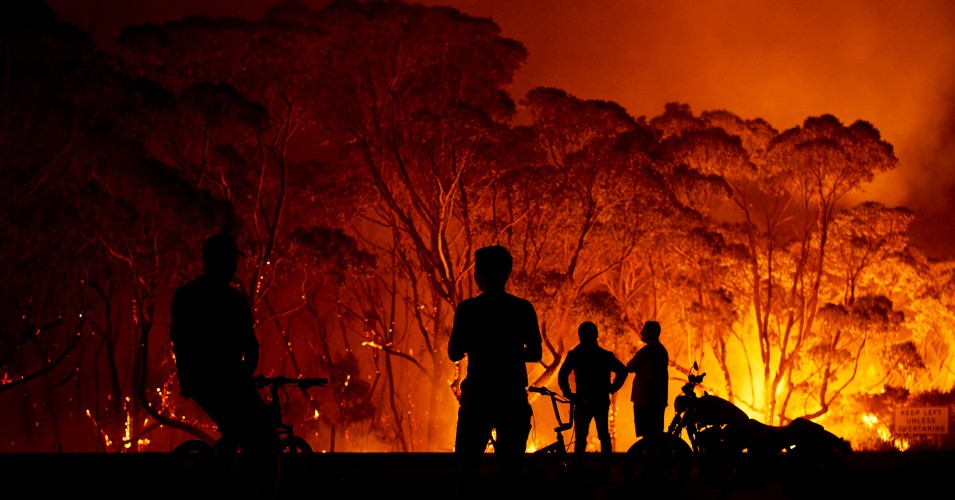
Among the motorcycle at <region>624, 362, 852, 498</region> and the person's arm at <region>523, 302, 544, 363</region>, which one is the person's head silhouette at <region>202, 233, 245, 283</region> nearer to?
the person's arm at <region>523, 302, 544, 363</region>

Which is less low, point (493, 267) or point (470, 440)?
point (493, 267)

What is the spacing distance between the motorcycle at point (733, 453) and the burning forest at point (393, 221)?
14.1m

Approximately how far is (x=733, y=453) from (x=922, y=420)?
11.9 meters

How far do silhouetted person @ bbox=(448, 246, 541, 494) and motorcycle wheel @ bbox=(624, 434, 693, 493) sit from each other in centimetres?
297

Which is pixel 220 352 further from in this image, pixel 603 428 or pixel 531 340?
pixel 603 428

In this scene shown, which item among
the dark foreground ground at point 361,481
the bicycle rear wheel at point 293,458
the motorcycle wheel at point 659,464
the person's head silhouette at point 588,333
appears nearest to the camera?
the dark foreground ground at point 361,481

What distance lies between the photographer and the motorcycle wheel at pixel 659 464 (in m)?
7.70

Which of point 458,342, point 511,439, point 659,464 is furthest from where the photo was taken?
point 659,464

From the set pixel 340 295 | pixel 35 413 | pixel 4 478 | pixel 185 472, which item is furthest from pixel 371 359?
pixel 185 472

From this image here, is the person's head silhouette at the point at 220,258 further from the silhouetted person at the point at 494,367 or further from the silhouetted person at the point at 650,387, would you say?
the silhouetted person at the point at 650,387

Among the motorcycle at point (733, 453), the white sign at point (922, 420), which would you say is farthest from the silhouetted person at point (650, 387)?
the white sign at point (922, 420)

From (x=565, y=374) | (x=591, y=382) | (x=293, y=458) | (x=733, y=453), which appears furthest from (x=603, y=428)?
(x=293, y=458)

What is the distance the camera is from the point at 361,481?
854cm

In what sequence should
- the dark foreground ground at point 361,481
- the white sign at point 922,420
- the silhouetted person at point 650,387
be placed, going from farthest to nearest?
the white sign at point 922,420
the silhouetted person at point 650,387
the dark foreground ground at point 361,481
